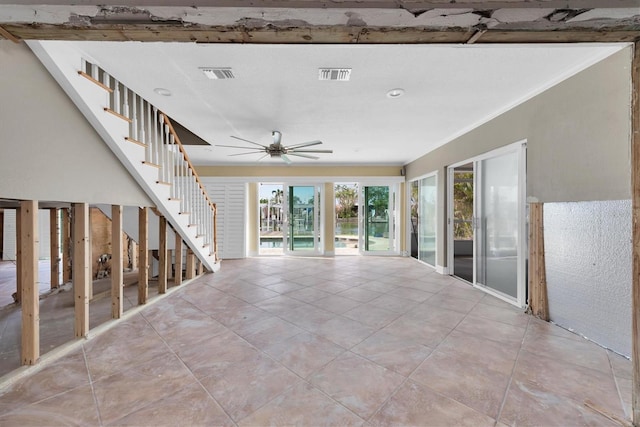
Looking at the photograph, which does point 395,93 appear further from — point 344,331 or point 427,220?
point 427,220

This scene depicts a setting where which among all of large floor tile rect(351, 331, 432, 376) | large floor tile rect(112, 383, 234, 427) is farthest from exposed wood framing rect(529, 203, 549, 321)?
large floor tile rect(112, 383, 234, 427)

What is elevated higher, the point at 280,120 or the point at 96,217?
the point at 280,120

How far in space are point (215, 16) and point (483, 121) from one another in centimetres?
384

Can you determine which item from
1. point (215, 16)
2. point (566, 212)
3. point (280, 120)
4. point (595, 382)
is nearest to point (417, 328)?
point (595, 382)

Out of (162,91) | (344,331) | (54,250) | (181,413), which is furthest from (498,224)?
(54,250)

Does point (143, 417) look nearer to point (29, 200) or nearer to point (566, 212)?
point (29, 200)

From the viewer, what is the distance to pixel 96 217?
4992 mm

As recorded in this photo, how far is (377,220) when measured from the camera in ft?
23.3

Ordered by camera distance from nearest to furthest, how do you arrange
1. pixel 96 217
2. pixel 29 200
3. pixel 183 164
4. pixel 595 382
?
pixel 595 382 < pixel 29 200 < pixel 183 164 < pixel 96 217

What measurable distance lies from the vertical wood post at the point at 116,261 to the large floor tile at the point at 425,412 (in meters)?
2.86

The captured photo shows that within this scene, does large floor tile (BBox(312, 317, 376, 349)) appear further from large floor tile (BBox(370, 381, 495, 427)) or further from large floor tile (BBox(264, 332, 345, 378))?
large floor tile (BBox(370, 381, 495, 427))

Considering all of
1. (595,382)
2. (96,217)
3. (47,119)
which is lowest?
(595,382)

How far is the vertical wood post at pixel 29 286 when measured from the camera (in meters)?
1.94

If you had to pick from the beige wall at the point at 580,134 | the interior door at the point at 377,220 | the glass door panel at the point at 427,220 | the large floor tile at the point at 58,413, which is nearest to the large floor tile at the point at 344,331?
the large floor tile at the point at 58,413
